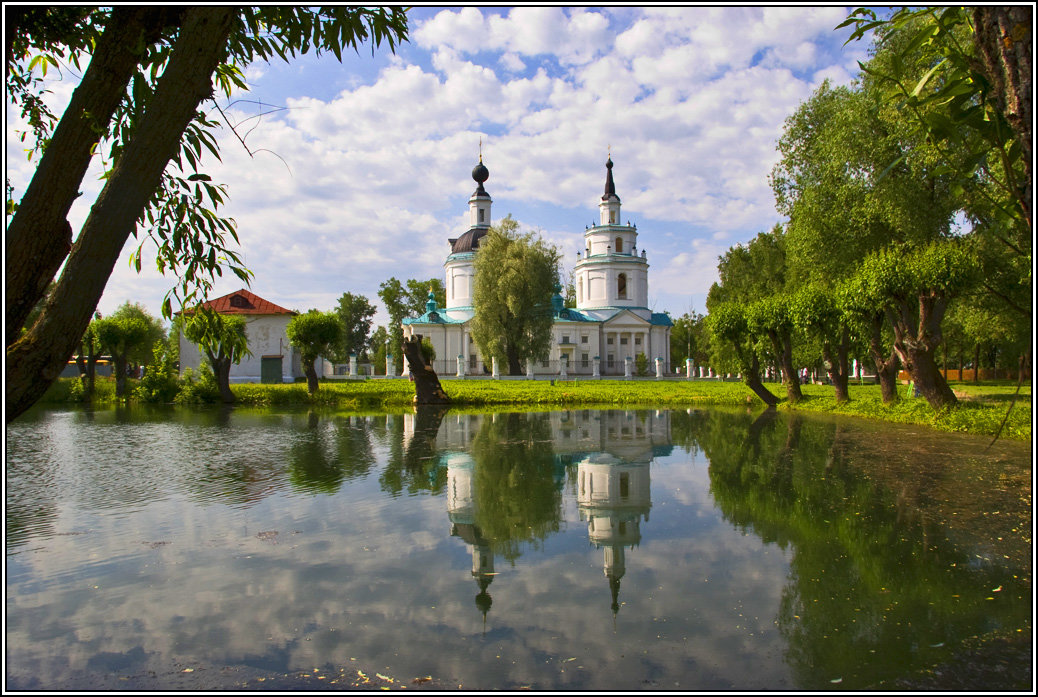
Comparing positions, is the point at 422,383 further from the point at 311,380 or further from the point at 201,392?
the point at 201,392

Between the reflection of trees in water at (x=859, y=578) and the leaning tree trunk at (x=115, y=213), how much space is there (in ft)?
11.6

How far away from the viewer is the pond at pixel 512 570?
3846mm

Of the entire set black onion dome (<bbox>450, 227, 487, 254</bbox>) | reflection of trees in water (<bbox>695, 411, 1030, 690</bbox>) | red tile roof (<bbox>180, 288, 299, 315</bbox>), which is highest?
black onion dome (<bbox>450, 227, 487, 254</bbox>)

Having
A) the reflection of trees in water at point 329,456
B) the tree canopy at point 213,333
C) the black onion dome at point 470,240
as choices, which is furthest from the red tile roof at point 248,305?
the tree canopy at point 213,333

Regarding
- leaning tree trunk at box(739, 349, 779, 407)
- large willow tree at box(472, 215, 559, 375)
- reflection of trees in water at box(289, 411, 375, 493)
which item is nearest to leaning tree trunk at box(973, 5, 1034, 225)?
reflection of trees in water at box(289, 411, 375, 493)

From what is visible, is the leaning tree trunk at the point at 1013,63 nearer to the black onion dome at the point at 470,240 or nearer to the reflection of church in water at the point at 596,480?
the reflection of church in water at the point at 596,480

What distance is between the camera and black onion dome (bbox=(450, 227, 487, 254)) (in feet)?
189

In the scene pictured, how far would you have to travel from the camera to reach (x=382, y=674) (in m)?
3.71

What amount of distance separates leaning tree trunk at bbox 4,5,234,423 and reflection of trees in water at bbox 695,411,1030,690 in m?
3.55

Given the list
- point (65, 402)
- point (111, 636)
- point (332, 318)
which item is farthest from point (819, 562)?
point (65, 402)

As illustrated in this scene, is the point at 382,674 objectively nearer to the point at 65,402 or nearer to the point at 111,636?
the point at 111,636

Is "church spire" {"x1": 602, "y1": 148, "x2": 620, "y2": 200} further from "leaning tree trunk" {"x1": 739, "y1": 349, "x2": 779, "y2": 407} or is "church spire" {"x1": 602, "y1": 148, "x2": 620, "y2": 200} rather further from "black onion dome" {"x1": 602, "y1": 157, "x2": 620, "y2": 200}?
"leaning tree trunk" {"x1": 739, "y1": 349, "x2": 779, "y2": 407}

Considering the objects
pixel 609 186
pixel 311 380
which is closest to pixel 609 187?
pixel 609 186

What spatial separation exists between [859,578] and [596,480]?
4.62 metres
